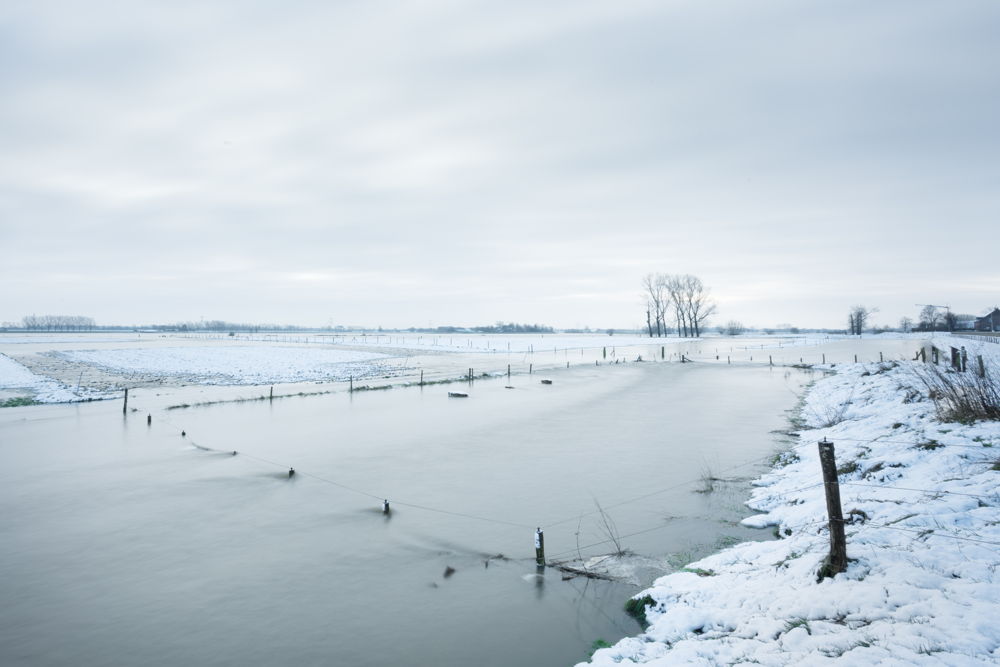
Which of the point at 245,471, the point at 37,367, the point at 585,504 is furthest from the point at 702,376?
the point at 37,367

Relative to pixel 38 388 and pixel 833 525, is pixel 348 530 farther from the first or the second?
pixel 38 388

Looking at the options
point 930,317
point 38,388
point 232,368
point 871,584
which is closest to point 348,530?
point 871,584

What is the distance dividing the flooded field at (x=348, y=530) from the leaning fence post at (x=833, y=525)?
288 cm

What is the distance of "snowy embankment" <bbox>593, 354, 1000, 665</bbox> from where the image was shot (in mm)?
4918

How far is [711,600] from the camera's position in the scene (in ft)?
22.8

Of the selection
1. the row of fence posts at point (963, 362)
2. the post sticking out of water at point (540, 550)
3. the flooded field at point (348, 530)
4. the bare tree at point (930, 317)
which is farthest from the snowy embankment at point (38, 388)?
the bare tree at point (930, 317)

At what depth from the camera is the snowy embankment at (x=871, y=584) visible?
4918mm

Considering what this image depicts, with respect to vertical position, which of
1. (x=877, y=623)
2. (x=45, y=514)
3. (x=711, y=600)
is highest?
(x=877, y=623)

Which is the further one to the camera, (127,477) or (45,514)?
(127,477)

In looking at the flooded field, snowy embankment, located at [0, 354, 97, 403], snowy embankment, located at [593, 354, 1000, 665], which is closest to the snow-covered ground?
snowy embankment, located at [0, 354, 97, 403]

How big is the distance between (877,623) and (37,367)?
213 feet

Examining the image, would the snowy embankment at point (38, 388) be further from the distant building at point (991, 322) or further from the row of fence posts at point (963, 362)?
the distant building at point (991, 322)

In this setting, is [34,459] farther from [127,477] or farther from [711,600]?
[711,600]

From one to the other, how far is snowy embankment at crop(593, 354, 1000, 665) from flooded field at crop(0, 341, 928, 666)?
1107mm
